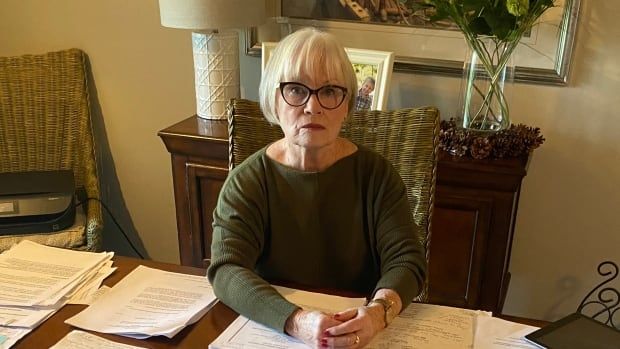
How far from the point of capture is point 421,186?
1.55 m

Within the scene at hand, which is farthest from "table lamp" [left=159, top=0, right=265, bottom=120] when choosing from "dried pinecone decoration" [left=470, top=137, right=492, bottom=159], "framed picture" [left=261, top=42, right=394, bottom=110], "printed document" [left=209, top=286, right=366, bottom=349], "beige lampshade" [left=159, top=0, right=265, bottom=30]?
"printed document" [left=209, top=286, right=366, bottom=349]

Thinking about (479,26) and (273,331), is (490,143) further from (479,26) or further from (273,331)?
(273,331)

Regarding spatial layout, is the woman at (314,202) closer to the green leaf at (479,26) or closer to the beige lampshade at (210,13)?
the green leaf at (479,26)

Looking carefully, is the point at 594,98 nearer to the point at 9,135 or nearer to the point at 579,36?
the point at 579,36

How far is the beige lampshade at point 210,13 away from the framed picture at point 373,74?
6.3 inches

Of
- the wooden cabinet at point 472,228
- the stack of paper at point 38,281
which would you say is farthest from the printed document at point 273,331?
the wooden cabinet at point 472,228

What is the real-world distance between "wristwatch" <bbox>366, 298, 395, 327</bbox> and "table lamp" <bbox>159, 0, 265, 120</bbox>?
1.13 meters

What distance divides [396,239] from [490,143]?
63cm

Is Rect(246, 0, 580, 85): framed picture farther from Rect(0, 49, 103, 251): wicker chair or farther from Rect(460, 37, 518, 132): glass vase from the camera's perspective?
Rect(0, 49, 103, 251): wicker chair

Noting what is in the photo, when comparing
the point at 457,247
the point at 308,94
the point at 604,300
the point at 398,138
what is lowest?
the point at 604,300

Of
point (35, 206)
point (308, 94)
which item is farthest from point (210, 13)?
point (35, 206)

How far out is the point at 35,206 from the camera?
215 cm

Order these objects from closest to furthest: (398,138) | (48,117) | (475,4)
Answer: (398,138) < (475,4) < (48,117)

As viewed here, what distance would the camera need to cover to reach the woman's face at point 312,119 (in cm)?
130
